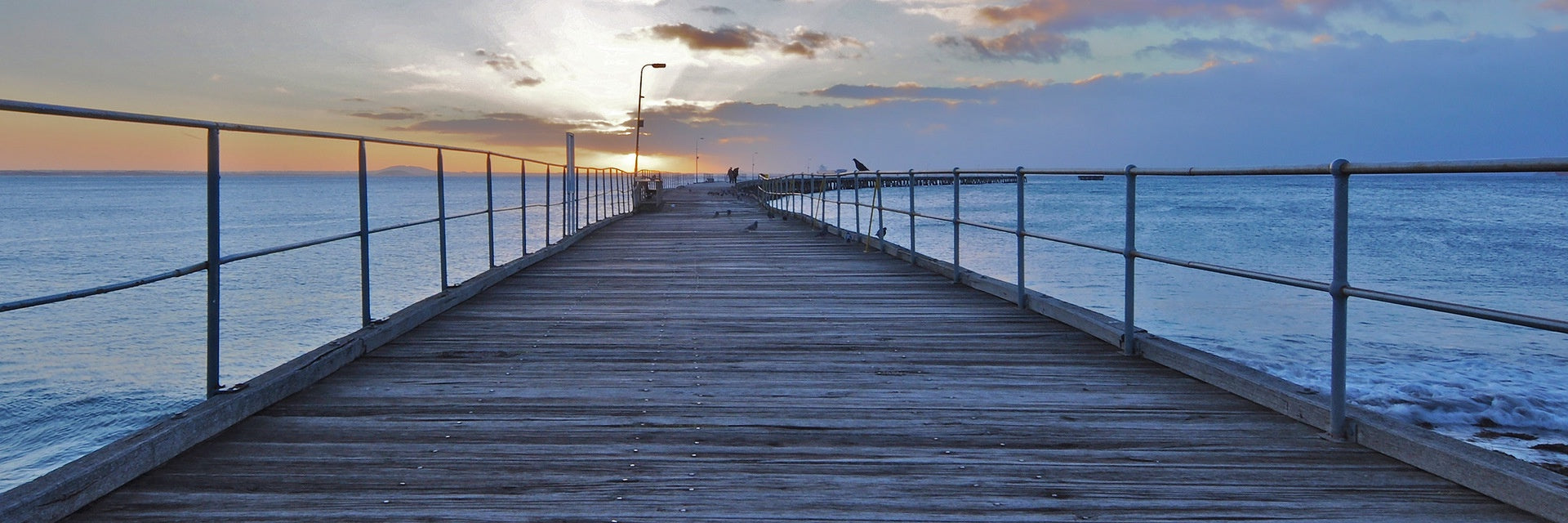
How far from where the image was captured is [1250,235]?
145 ft

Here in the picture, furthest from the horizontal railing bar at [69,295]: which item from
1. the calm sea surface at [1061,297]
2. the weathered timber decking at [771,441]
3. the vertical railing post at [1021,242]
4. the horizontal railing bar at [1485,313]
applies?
the calm sea surface at [1061,297]

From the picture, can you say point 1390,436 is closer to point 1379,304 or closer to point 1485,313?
point 1485,313

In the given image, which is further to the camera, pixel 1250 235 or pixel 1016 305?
pixel 1250 235

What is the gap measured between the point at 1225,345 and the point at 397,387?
39.8 ft

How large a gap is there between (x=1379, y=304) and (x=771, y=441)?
17921 millimetres

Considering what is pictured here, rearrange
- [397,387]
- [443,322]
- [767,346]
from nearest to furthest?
[397,387] → [767,346] → [443,322]

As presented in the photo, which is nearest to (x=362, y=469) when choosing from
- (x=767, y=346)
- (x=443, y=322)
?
(x=767, y=346)

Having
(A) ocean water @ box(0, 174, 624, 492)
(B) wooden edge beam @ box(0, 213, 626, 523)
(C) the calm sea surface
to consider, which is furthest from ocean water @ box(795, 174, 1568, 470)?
(A) ocean water @ box(0, 174, 624, 492)

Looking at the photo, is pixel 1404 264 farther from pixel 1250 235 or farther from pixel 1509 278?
pixel 1250 235

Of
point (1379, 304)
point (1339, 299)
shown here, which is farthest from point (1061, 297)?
point (1339, 299)

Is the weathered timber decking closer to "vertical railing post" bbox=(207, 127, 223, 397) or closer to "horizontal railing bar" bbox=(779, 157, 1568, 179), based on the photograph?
"vertical railing post" bbox=(207, 127, 223, 397)

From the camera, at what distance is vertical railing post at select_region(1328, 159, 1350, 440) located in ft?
9.51

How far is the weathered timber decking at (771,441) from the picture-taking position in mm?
2414

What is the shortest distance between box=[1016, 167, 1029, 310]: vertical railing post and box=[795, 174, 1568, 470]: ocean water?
6.23ft
